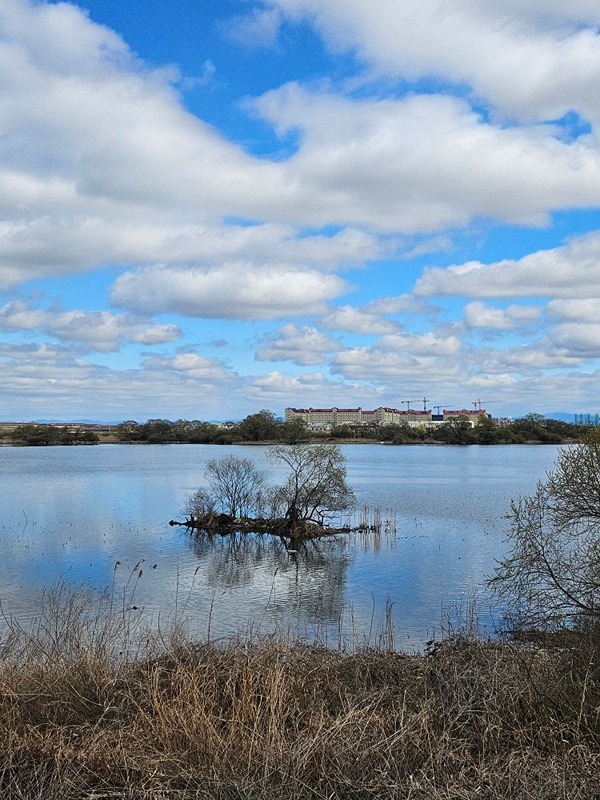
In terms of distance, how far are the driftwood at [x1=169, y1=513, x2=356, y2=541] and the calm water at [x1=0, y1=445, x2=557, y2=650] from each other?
60.1 inches

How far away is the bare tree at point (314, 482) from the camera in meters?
42.0

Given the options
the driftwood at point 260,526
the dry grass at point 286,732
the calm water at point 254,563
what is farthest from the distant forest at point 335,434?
the dry grass at point 286,732

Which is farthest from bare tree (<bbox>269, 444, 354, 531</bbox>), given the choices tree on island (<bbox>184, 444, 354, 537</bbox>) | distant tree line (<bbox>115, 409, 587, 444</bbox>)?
distant tree line (<bbox>115, 409, 587, 444</bbox>)

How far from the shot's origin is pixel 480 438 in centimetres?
18075

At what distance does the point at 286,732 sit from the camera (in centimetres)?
659

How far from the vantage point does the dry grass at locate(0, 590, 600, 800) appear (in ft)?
17.5

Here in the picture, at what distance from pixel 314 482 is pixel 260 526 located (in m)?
4.61

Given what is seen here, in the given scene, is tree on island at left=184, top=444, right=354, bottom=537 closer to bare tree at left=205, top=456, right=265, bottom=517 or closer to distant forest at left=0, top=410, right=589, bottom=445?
bare tree at left=205, top=456, right=265, bottom=517

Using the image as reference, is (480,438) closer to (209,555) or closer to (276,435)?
(276,435)

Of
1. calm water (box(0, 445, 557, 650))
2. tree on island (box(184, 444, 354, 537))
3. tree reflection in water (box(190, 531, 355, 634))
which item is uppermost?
tree on island (box(184, 444, 354, 537))

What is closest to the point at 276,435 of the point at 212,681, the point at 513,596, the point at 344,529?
the point at 344,529

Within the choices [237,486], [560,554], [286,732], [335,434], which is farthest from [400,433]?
[286,732]

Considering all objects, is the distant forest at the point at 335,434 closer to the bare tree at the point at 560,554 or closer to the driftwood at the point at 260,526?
the driftwood at the point at 260,526

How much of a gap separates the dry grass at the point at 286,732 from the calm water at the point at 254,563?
2.75 metres
